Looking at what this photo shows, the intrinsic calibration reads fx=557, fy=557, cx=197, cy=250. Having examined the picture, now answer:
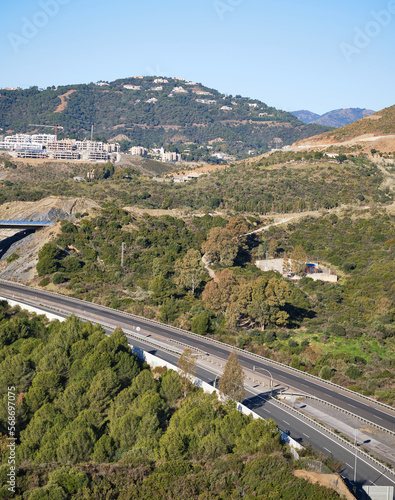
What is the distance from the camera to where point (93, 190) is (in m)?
126

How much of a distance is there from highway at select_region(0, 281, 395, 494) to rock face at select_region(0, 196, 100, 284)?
923 centimetres

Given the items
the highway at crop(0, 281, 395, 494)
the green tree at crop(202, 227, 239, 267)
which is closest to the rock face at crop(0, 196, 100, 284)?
the highway at crop(0, 281, 395, 494)

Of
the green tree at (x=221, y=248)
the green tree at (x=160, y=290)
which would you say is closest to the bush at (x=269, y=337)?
the green tree at (x=160, y=290)

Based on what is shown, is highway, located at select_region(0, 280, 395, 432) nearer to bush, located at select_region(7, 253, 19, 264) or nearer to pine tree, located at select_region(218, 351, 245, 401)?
pine tree, located at select_region(218, 351, 245, 401)

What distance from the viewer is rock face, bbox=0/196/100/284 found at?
79125 millimetres

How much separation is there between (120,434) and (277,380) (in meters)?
15.7

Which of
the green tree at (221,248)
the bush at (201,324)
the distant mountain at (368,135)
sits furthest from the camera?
the distant mountain at (368,135)

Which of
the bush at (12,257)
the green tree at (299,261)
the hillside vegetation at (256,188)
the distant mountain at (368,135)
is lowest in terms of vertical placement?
the bush at (12,257)

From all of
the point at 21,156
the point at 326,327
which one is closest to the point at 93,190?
the point at 21,156

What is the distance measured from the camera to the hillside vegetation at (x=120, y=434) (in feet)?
84.1

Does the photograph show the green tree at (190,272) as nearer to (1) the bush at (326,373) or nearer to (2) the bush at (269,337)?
(2) the bush at (269,337)

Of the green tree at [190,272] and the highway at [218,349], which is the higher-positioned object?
the green tree at [190,272]

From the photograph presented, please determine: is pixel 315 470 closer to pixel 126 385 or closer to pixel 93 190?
pixel 126 385

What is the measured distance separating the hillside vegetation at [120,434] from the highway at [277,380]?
3610mm
